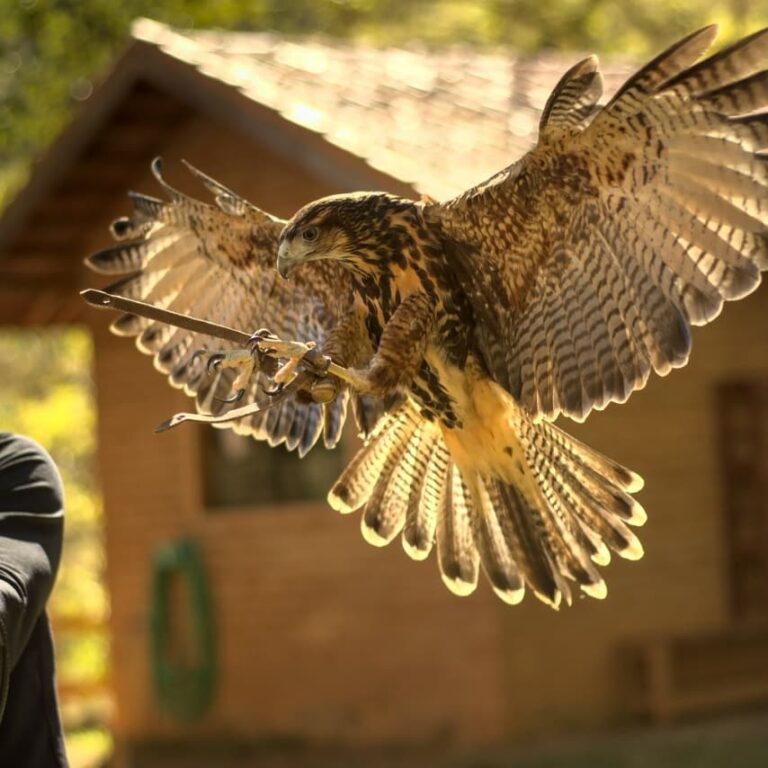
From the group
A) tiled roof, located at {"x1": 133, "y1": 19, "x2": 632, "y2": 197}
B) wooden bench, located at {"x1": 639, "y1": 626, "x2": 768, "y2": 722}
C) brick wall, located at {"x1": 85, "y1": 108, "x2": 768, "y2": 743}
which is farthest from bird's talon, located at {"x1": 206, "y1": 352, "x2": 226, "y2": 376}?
wooden bench, located at {"x1": 639, "y1": 626, "x2": 768, "y2": 722}

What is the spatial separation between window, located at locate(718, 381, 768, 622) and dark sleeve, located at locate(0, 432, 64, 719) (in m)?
7.44

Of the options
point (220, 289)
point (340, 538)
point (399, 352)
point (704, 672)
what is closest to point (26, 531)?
point (399, 352)

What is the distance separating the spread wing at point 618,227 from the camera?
344cm

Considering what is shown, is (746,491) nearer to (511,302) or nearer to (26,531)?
(511,302)

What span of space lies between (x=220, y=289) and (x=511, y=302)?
940 millimetres

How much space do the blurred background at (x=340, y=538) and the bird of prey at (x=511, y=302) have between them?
3.79 m

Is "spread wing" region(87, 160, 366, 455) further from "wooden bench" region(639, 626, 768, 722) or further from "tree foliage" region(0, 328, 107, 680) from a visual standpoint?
"tree foliage" region(0, 328, 107, 680)

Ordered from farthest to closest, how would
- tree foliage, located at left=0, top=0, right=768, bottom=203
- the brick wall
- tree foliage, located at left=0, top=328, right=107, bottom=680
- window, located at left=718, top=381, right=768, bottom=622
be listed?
tree foliage, located at left=0, top=328, right=107, bottom=680, tree foliage, located at left=0, top=0, right=768, bottom=203, window, located at left=718, top=381, right=768, bottom=622, the brick wall

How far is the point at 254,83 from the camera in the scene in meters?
9.48

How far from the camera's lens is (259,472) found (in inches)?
428

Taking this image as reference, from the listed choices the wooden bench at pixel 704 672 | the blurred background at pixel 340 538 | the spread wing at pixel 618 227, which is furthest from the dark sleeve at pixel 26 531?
the wooden bench at pixel 704 672

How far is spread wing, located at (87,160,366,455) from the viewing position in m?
4.30

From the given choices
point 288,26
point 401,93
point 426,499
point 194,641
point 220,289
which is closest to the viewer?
point 426,499

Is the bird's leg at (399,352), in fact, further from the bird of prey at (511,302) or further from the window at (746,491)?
the window at (746,491)
